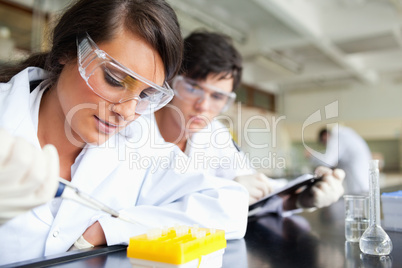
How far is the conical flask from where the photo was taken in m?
0.77

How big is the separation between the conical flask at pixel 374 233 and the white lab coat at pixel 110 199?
0.32m

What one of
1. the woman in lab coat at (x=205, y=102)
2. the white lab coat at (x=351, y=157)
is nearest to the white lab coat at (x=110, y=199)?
the woman in lab coat at (x=205, y=102)

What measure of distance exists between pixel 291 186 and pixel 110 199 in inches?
24.8

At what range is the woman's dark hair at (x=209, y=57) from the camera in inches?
64.6

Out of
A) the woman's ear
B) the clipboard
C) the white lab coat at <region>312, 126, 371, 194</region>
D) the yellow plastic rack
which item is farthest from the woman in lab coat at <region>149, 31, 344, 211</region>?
the white lab coat at <region>312, 126, 371, 194</region>

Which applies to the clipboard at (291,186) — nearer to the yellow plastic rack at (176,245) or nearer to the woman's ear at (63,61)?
the yellow plastic rack at (176,245)

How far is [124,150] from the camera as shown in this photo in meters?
1.22

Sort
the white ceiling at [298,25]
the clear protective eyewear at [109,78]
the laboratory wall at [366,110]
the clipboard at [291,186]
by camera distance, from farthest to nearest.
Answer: the laboratory wall at [366,110] → the white ceiling at [298,25] → the clipboard at [291,186] → the clear protective eyewear at [109,78]

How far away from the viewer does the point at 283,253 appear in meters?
0.81

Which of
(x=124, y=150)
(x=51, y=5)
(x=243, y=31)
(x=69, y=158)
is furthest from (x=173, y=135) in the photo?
(x=243, y=31)

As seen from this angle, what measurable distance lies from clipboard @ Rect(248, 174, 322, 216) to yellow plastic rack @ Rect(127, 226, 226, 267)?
59 centimetres

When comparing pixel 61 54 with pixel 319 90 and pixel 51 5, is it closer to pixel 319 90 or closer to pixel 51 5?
pixel 51 5

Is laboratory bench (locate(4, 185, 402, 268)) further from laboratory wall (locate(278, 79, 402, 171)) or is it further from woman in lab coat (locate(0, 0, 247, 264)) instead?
laboratory wall (locate(278, 79, 402, 171))

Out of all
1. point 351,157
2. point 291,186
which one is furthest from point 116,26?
point 351,157
